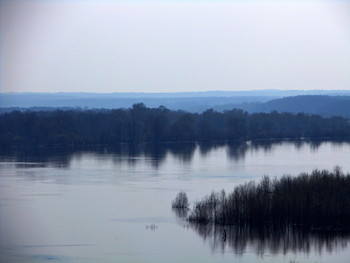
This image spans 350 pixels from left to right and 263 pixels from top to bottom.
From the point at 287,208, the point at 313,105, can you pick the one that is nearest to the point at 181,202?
the point at 287,208

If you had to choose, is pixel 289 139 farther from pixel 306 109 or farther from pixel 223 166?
pixel 306 109

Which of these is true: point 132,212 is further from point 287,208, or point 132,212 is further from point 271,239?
point 271,239

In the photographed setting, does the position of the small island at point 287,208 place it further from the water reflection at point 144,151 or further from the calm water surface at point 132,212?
the water reflection at point 144,151

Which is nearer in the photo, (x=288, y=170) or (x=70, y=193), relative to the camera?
(x=70, y=193)

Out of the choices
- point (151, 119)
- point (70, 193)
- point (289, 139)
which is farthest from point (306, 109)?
point (70, 193)

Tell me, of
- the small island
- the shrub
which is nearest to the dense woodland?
the small island

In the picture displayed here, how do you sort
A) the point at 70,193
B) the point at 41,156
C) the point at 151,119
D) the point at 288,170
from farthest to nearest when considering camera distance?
the point at 151,119
the point at 41,156
the point at 288,170
the point at 70,193

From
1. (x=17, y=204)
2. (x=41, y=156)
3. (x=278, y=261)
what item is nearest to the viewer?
(x=278, y=261)

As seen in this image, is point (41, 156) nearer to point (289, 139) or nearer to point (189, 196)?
point (189, 196)
